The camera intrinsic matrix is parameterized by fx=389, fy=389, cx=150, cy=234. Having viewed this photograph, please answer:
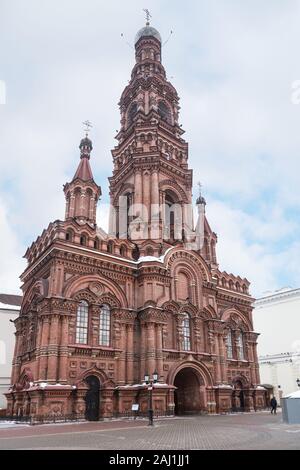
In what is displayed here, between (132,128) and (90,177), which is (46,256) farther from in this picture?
(132,128)

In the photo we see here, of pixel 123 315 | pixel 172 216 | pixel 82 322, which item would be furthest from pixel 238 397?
pixel 172 216

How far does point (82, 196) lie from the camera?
117ft

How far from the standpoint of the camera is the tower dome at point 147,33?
4994 cm

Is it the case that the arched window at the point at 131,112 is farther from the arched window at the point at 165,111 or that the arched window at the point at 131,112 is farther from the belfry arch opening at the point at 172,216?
the belfry arch opening at the point at 172,216

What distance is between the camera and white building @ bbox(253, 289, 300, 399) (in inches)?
2063

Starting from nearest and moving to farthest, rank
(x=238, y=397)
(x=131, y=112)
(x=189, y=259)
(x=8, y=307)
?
(x=189, y=259) → (x=238, y=397) → (x=131, y=112) → (x=8, y=307)

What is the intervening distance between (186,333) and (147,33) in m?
38.3

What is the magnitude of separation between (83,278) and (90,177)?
11.9 m

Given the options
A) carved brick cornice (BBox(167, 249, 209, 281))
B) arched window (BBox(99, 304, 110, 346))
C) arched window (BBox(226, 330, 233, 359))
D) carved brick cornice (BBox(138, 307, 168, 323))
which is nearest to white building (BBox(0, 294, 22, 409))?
arched window (BBox(99, 304, 110, 346))

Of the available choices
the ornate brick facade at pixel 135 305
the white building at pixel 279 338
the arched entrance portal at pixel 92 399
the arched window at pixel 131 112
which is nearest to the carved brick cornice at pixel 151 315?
the ornate brick facade at pixel 135 305

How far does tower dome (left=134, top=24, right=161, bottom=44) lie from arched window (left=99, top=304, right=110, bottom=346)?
3706cm

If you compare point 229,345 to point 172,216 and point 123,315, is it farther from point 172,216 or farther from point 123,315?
point 172,216

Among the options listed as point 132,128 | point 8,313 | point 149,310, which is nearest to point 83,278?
point 149,310

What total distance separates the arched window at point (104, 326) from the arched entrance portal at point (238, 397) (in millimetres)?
13814
